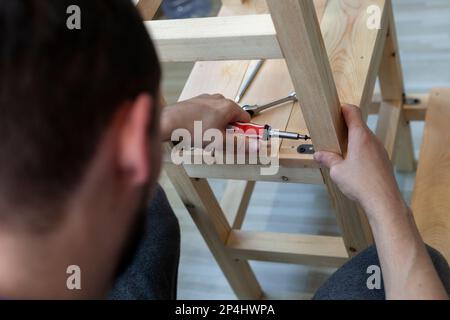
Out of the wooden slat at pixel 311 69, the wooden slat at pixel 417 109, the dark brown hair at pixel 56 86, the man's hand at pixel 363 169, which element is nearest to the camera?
the dark brown hair at pixel 56 86

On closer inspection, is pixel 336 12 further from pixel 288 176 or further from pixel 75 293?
pixel 75 293

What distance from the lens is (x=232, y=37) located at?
53 centimetres

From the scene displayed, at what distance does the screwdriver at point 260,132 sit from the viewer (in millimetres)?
698

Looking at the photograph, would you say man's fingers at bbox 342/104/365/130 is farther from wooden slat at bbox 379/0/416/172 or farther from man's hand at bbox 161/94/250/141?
wooden slat at bbox 379/0/416/172

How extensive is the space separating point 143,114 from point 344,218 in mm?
509

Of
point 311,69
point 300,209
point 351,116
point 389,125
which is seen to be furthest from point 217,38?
point 300,209

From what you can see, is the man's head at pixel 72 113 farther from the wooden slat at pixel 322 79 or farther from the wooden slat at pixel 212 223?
the wooden slat at pixel 212 223

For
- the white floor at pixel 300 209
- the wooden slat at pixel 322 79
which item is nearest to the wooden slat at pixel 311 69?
the wooden slat at pixel 322 79

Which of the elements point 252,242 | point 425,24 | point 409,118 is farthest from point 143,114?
point 425,24

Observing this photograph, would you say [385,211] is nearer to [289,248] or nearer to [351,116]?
[351,116]

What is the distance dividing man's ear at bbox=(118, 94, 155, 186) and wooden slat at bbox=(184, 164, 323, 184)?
1.22 feet

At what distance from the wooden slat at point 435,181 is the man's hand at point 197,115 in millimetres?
336

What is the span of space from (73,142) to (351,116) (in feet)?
1.32

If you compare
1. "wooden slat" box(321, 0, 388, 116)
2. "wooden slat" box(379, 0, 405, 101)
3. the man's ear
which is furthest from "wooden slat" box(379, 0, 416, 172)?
the man's ear
